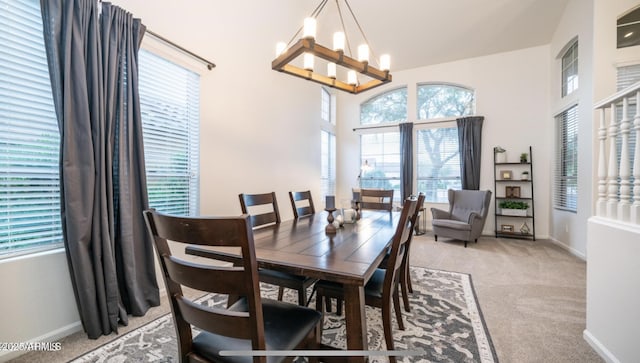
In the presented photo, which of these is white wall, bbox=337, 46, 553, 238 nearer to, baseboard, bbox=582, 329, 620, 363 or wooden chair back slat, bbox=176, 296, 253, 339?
baseboard, bbox=582, 329, 620, 363

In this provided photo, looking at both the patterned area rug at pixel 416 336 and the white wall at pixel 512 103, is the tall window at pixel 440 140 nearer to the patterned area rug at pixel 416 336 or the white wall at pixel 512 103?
the white wall at pixel 512 103

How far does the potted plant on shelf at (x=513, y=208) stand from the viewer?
464 centimetres

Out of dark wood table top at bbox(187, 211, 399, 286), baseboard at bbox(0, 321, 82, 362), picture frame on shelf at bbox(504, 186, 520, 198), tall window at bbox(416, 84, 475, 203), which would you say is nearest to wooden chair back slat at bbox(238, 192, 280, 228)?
dark wood table top at bbox(187, 211, 399, 286)

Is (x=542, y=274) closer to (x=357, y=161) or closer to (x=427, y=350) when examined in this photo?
(x=427, y=350)

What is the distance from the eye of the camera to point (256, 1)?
11.0ft

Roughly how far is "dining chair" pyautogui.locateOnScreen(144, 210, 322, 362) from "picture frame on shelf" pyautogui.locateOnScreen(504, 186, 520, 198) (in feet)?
17.1

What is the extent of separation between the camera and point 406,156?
5.59 meters

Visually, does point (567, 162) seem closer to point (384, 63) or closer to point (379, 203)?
point (379, 203)

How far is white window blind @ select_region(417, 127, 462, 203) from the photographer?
5355mm

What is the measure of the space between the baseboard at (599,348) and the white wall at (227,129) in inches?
127

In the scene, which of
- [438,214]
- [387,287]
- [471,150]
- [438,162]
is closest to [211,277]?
[387,287]

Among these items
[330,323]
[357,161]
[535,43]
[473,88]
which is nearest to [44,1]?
[330,323]

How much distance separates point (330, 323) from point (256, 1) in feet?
12.5

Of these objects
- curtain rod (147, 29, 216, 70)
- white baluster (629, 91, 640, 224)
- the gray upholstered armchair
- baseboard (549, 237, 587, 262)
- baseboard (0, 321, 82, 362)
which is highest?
curtain rod (147, 29, 216, 70)
